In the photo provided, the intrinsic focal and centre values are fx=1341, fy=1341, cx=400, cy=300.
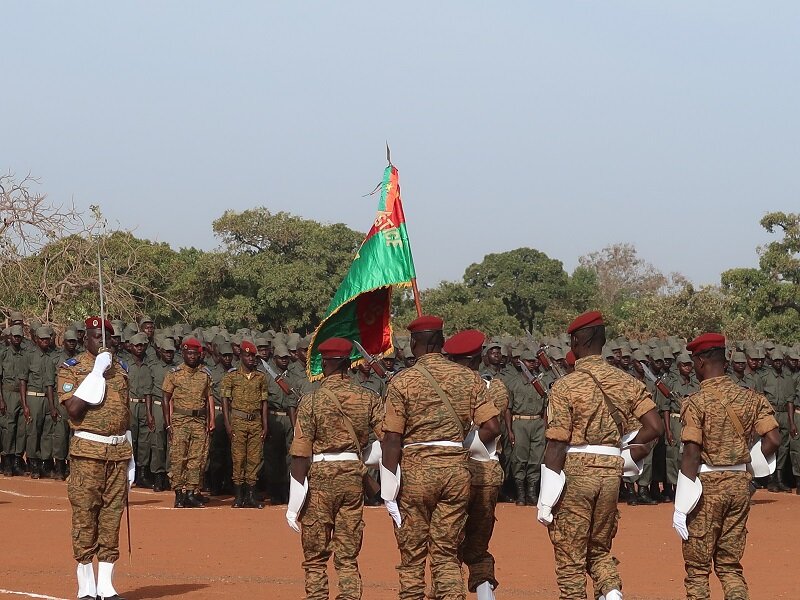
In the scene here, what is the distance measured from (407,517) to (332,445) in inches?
28.5

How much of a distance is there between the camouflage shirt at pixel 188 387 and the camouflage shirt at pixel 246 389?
28 cm

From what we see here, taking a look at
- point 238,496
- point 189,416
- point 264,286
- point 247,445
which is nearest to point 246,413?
point 247,445

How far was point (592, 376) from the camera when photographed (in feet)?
26.5

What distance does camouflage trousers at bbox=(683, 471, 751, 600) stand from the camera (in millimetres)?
8359

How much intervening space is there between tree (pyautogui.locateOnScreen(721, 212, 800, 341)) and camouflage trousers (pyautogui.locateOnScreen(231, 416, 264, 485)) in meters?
19.3

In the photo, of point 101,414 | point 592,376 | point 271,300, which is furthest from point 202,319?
point 592,376

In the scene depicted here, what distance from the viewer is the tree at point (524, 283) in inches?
1903

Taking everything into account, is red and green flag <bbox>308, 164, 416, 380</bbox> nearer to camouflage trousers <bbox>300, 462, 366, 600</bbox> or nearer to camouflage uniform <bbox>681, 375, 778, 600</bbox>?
camouflage trousers <bbox>300, 462, 366, 600</bbox>

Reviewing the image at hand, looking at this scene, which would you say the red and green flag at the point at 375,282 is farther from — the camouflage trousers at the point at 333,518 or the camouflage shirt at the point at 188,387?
the camouflage shirt at the point at 188,387

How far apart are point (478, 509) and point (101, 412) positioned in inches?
112

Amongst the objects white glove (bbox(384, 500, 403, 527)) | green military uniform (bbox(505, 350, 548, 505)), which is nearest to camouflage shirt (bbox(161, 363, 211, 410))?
green military uniform (bbox(505, 350, 548, 505))

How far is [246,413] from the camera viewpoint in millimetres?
16219

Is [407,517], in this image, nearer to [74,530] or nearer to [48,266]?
[74,530]

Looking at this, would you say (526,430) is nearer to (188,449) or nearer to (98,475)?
(188,449)
